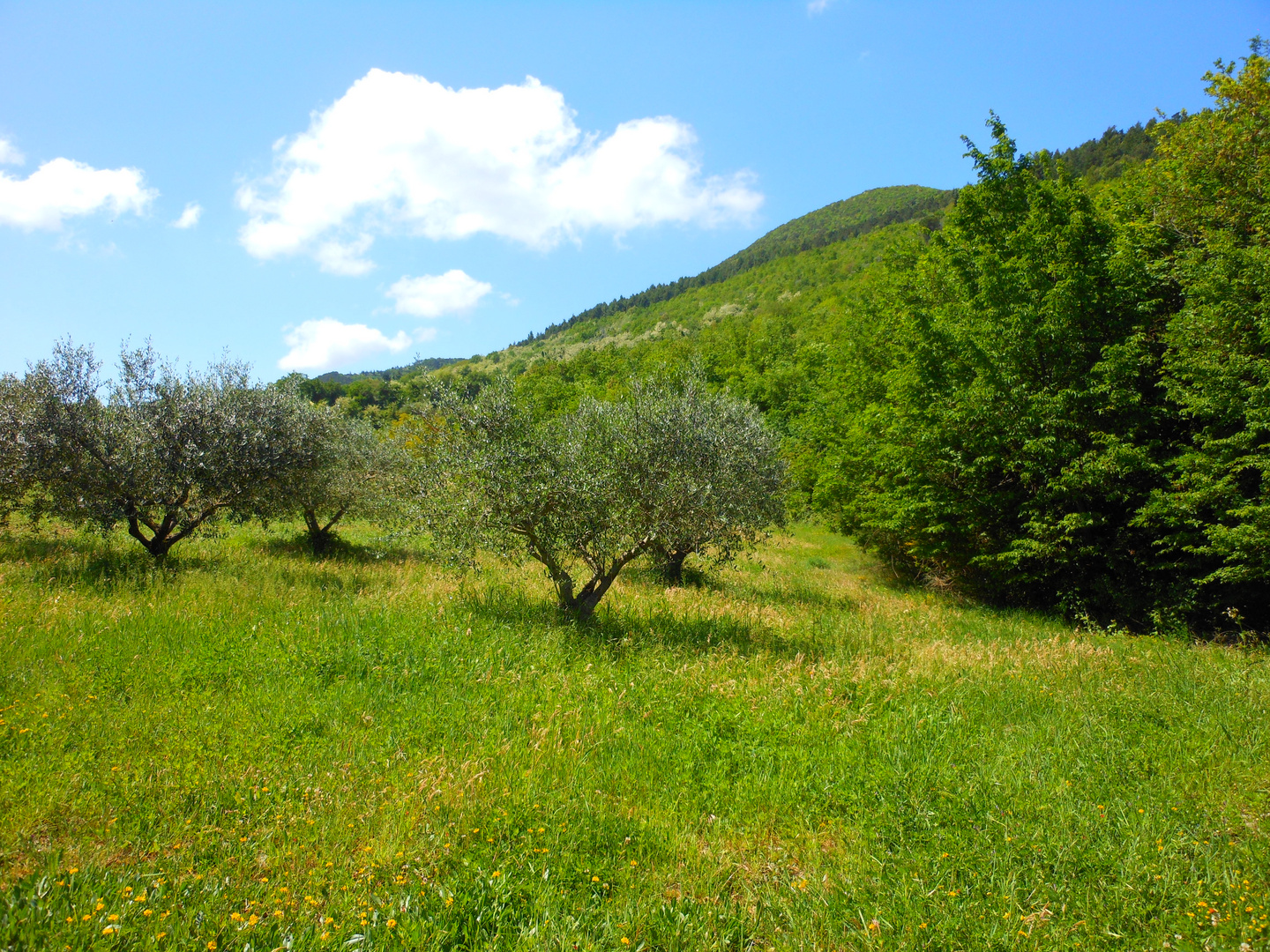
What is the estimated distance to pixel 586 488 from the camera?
33.3 ft

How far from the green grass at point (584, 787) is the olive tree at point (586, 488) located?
1.52m

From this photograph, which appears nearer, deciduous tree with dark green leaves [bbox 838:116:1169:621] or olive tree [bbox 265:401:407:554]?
olive tree [bbox 265:401:407:554]

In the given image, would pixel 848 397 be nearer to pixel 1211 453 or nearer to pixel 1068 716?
pixel 1211 453

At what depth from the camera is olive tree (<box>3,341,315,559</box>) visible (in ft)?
39.1

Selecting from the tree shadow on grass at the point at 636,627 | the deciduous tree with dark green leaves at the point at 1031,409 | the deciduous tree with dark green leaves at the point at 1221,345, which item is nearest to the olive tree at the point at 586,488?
the tree shadow on grass at the point at 636,627

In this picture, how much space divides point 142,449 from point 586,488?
999cm

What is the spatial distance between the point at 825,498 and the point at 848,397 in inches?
217

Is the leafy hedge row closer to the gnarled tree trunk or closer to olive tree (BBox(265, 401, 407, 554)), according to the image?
olive tree (BBox(265, 401, 407, 554))

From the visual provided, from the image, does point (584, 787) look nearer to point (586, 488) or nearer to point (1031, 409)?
point (586, 488)

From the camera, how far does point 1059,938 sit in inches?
148

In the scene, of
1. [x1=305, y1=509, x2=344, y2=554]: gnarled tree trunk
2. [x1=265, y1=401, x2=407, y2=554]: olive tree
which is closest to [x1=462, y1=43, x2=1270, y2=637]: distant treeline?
[x1=265, y1=401, x2=407, y2=554]: olive tree

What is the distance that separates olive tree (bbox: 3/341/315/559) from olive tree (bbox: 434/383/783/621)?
641 centimetres

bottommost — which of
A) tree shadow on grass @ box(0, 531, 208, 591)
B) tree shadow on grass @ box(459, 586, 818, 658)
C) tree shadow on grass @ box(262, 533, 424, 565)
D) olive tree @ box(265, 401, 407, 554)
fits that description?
tree shadow on grass @ box(459, 586, 818, 658)

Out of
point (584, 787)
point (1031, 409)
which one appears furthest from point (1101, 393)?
point (584, 787)
